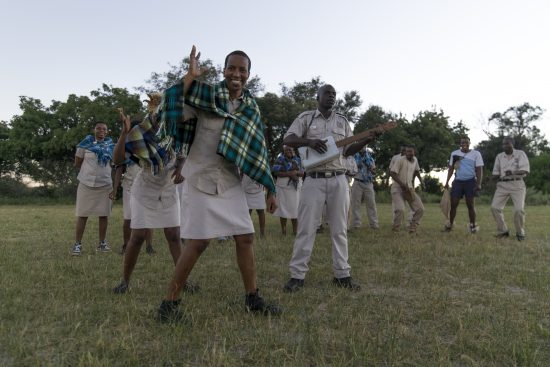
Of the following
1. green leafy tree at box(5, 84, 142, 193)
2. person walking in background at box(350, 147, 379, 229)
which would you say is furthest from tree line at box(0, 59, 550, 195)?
person walking in background at box(350, 147, 379, 229)

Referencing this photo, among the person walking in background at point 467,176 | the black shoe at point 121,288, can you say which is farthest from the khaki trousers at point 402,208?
the black shoe at point 121,288

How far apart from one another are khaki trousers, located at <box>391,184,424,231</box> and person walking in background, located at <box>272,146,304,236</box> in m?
2.27

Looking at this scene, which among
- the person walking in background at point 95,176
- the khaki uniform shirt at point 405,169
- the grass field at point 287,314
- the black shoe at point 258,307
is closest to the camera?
the grass field at point 287,314

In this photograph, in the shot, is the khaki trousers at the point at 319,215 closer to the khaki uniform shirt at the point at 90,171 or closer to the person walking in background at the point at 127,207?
the person walking in background at the point at 127,207

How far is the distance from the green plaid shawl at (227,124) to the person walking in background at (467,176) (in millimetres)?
7216

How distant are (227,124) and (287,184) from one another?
6.06 meters

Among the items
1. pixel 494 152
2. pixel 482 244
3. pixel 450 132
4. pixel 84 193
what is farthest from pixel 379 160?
pixel 84 193

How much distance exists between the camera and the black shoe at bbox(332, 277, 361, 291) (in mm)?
4461

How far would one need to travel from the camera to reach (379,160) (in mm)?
37312

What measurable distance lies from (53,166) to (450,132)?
31653 mm

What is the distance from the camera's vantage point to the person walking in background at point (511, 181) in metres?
8.78

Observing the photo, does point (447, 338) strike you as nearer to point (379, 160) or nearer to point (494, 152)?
point (379, 160)

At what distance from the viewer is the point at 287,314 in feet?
11.6

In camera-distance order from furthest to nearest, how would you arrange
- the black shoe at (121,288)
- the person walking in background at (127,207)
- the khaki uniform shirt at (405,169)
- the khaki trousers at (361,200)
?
the khaki trousers at (361,200)
the khaki uniform shirt at (405,169)
the person walking in background at (127,207)
the black shoe at (121,288)
